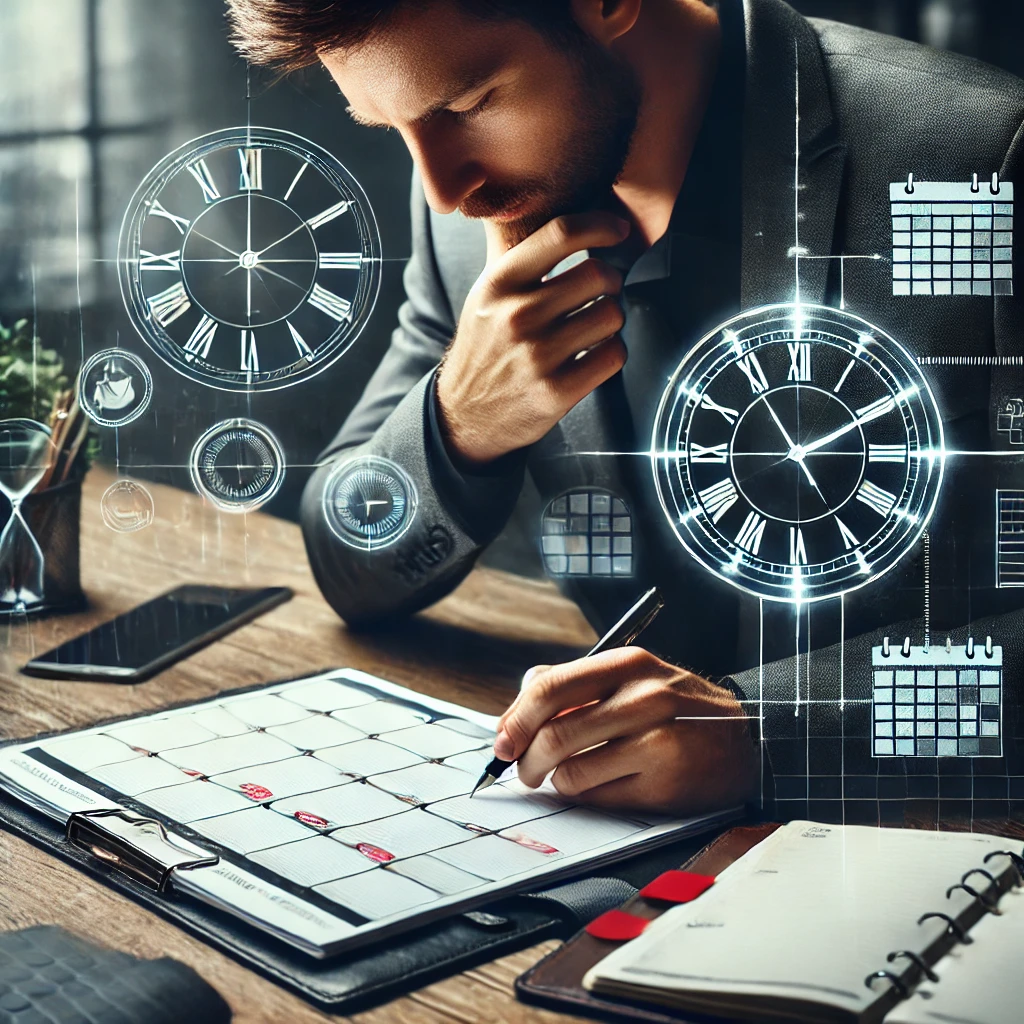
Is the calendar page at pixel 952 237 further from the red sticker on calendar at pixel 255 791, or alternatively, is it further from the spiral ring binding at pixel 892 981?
the red sticker on calendar at pixel 255 791

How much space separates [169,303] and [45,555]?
314 mm

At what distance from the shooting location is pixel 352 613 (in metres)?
1.20

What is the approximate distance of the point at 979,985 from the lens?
765 millimetres

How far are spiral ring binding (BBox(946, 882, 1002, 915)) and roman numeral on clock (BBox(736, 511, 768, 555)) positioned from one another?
0.37 m

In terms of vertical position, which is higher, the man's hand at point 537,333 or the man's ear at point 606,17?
the man's ear at point 606,17

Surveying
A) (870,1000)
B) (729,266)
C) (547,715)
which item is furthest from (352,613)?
(870,1000)

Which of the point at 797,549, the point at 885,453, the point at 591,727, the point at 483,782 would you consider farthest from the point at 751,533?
the point at 483,782

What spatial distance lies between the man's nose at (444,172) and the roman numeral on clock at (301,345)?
190 mm

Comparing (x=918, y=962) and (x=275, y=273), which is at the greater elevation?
(x=275, y=273)

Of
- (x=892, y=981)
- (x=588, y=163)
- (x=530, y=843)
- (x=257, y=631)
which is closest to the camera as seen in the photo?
(x=892, y=981)

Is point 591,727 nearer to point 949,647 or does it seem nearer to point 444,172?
point 949,647

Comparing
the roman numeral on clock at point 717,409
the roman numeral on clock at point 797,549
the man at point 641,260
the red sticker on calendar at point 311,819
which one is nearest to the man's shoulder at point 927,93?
the man at point 641,260

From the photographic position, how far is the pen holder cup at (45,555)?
122 cm

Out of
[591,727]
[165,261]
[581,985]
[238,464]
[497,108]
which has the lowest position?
[581,985]
